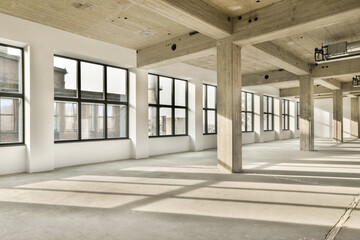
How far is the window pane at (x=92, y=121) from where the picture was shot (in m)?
7.64

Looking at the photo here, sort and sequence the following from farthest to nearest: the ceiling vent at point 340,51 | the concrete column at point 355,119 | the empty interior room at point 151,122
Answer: the concrete column at point 355,119 < the ceiling vent at point 340,51 < the empty interior room at point 151,122

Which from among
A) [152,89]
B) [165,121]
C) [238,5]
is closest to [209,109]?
[165,121]

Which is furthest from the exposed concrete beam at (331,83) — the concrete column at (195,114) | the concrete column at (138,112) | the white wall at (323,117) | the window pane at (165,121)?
the concrete column at (138,112)

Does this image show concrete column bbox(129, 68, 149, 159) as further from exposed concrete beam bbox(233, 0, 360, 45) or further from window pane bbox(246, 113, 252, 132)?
window pane bbox(246, 113, 252, 132)

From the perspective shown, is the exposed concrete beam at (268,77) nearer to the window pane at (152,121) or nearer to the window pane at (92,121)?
Answer: the window pane at (152,121)

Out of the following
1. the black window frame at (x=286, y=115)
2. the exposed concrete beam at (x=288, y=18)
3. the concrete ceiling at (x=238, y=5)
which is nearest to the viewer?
the exposed concrete beam at (x=288, y=18)

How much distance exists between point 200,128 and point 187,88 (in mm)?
1875

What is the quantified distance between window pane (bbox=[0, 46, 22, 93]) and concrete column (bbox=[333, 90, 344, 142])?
16.2m

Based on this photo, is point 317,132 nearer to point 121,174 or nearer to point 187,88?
point 187,88

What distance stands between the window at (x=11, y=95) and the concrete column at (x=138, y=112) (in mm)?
3339

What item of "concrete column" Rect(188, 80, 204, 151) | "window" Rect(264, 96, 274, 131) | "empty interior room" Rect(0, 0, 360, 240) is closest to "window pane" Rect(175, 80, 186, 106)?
"empty interior room" Rect(0, 0, 360, 240)

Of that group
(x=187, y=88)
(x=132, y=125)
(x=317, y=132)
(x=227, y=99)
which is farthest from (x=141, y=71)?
(x=317, y=132)

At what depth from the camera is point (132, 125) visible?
28.3 feet

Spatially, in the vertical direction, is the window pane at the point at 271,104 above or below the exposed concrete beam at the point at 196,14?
below
